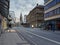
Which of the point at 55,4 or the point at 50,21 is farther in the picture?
the point at 50,21

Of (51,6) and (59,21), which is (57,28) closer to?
(59,21)

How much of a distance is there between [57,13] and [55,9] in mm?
3517

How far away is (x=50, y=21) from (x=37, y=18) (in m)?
41.3

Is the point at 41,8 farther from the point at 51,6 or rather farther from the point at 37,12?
the point at 51,6

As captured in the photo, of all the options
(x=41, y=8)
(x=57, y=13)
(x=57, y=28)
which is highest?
(x=41, y=8)

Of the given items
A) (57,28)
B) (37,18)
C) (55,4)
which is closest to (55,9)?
(55,4)

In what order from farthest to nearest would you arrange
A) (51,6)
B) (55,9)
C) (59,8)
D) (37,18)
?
(37,18), (51,6), (55,9), (59,8)

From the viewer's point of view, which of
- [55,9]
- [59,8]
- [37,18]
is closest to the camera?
[59,8]

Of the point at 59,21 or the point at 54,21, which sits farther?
the point at 54,21

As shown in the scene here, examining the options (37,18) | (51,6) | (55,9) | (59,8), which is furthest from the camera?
(37,18)

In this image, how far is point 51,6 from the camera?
75625mm

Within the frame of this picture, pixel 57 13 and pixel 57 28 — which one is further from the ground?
pixel 57 13

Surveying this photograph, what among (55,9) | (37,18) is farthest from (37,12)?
(55,9)

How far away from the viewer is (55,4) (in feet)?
227
